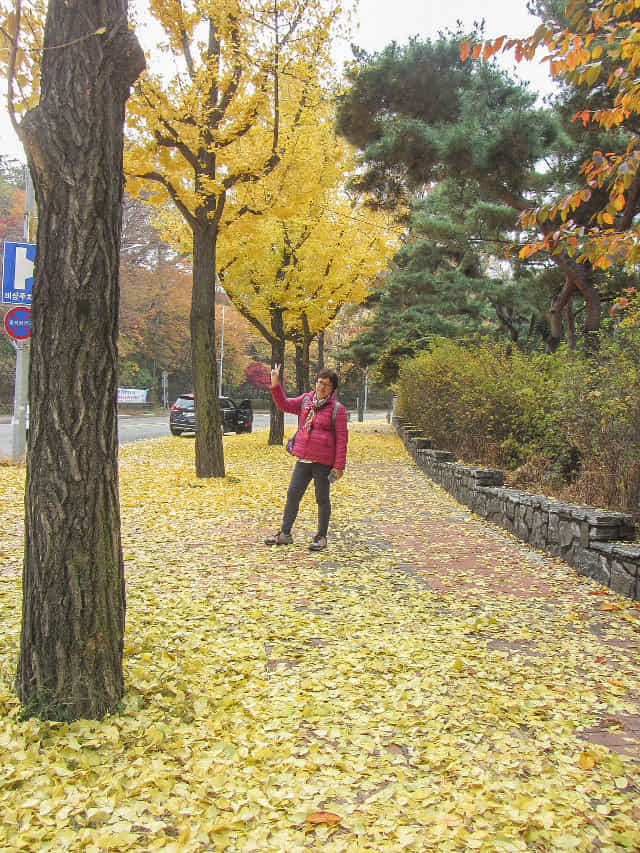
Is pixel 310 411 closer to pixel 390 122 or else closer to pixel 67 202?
pixel 67 202

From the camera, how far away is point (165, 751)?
8.77 feet

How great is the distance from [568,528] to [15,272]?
9.64 metres

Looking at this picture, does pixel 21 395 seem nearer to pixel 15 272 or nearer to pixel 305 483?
pixel 15 272

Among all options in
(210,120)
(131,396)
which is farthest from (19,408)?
(131,396)

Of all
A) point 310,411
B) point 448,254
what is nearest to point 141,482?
point 310,411

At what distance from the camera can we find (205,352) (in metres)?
10.9

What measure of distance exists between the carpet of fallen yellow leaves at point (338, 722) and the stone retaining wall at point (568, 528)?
0.20m

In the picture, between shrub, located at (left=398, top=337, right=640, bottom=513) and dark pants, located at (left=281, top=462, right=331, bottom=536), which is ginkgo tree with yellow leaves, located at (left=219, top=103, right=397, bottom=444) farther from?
dark pants, located at (left=281, top=462, right=331, bottom=536)

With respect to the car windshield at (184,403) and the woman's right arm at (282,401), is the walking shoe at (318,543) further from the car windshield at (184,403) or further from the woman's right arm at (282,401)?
the car windshield at (184,403)

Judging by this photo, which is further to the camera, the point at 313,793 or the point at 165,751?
the point at 165,751

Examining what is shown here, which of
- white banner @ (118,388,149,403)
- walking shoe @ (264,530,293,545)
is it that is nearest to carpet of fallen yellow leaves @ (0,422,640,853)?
walking shoe @ (264,530,293,545)

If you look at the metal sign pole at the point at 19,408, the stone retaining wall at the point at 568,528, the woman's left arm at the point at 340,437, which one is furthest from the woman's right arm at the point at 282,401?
the metal sign pole at the point at 19,408

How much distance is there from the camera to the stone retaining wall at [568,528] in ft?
16.6

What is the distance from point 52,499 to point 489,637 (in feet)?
9.23
